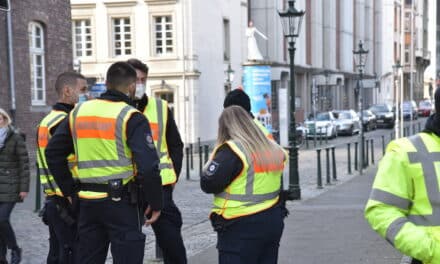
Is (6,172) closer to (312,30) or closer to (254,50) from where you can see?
(254,50)

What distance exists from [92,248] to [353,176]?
14.2 m

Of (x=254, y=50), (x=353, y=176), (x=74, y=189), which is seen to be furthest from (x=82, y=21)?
(x=74, y=189)

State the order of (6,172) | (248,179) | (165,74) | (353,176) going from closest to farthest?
1. (248,179)
2. (6,172)
3. (353,176)
4. (165,74)

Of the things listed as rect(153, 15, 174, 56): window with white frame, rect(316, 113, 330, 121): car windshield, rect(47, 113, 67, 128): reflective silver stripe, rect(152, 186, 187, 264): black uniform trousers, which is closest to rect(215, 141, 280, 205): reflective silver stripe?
rect(152, 186, 187, 264): black uniform trousers

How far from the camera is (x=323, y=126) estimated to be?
3728cm

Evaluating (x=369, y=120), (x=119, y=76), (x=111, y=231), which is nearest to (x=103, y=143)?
(x=119, y=76)

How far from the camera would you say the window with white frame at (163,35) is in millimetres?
32375

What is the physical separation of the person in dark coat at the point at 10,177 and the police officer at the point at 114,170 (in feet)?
8.88

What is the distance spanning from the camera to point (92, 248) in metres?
4.67

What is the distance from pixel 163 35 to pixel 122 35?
7.43ft

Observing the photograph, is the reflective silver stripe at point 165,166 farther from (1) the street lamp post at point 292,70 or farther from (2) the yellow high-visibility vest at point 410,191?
(1) the street lamp post at point 292,70

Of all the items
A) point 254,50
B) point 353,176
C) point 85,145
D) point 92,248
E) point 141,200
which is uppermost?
point 254,50

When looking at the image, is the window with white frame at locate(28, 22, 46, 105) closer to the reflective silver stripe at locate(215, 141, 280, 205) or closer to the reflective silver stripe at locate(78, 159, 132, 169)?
the reflective silver stripe at locate(78, 159, 132, 169)

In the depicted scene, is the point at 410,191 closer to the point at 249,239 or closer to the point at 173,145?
the point at 249,239
